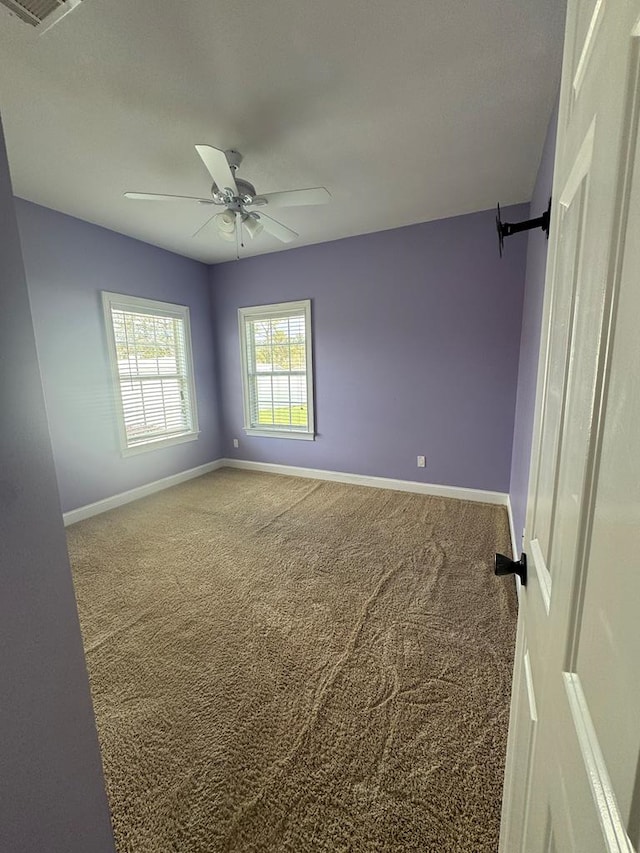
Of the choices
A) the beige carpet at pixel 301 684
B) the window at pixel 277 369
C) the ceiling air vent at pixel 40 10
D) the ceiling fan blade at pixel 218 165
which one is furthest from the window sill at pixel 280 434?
the ceiling air vent at pixel 40 10

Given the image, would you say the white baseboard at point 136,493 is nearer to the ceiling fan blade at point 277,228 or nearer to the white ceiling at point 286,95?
the white ceiling at point 286,95

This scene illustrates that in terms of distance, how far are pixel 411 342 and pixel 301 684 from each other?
120 inches

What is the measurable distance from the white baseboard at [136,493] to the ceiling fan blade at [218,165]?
2.70 m

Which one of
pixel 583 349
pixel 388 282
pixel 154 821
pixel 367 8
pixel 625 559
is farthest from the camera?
pixel 388 282

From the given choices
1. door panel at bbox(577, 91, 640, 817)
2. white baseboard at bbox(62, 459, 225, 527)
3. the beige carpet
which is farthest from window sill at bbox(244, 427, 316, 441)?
door panel at bbox(577, 91, 640, 817)

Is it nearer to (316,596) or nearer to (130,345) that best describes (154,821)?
(316,596)

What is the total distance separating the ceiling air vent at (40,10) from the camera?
1179 mm

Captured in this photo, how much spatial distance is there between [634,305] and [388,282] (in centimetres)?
361

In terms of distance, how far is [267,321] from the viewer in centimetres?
436

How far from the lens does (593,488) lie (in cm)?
39

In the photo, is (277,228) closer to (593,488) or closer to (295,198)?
(295,198)

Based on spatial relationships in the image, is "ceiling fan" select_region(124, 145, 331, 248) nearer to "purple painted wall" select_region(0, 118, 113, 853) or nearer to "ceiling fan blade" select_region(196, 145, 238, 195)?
"ceiling fan blade" select_region(196, 145, 238, 195)

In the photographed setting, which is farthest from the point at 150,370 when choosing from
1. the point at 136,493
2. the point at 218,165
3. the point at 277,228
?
the point at 218,165

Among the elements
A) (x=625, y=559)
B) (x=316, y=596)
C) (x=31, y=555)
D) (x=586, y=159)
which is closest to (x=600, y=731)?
(x=625, y=559)
